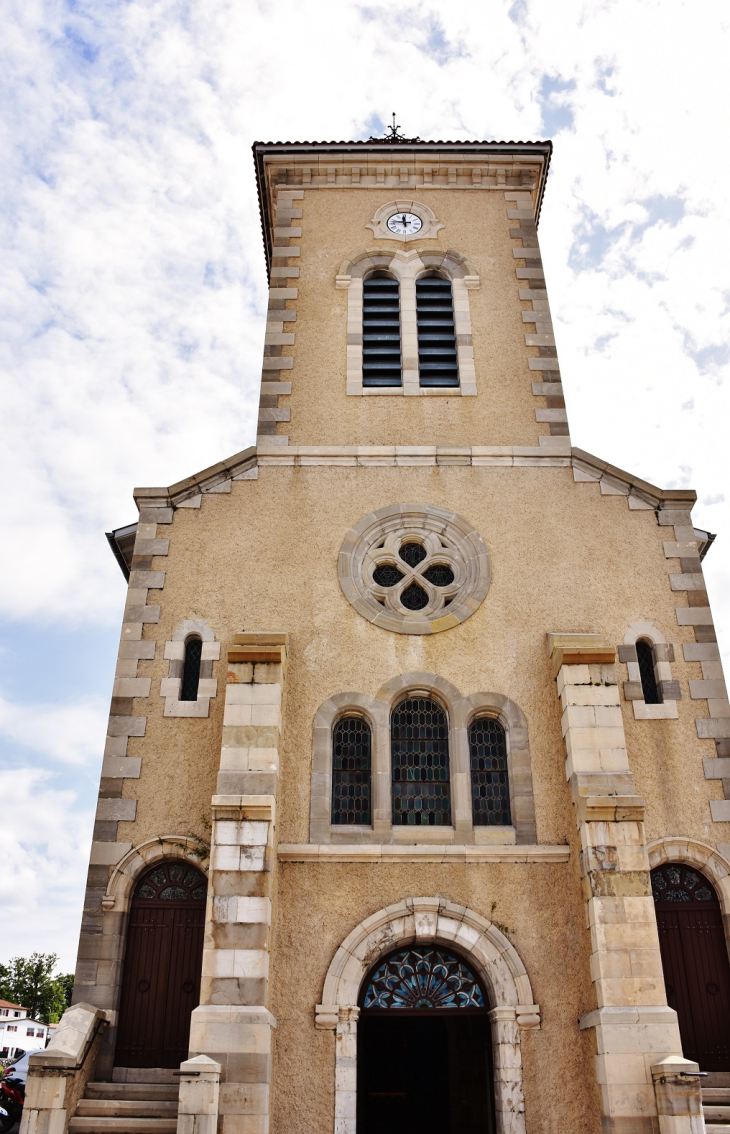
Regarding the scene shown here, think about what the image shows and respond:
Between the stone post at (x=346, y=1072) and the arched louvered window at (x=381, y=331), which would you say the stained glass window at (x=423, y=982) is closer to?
the stone post at (x=346, y=1072)

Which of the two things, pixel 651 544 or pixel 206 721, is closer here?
pixel 206 721

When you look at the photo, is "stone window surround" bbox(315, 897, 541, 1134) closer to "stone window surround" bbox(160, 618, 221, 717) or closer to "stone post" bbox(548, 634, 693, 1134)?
"stone post" bbox(548, 634, 693, 1134)

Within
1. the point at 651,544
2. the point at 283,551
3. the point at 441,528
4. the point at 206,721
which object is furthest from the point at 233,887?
the point at 651,544

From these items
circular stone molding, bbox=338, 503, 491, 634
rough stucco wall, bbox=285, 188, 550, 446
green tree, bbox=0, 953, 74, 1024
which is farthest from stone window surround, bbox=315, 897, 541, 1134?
green tree, bbox=0, 953, 74, 1024

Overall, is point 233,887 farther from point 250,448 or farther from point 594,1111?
point 250,448

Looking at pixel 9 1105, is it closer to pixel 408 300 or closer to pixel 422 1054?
pixel 422 1054

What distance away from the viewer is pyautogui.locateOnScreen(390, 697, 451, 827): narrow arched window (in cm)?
985

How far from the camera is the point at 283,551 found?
11.2 metres

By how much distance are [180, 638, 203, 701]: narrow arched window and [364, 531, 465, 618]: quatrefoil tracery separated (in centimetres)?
211

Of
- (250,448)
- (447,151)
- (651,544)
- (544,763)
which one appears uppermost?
(447,151)

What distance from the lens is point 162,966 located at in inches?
364

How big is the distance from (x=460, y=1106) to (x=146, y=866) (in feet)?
20.8

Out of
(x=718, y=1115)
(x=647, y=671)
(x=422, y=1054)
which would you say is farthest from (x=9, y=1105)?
(x=647, y=671)

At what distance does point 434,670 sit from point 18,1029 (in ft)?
182
